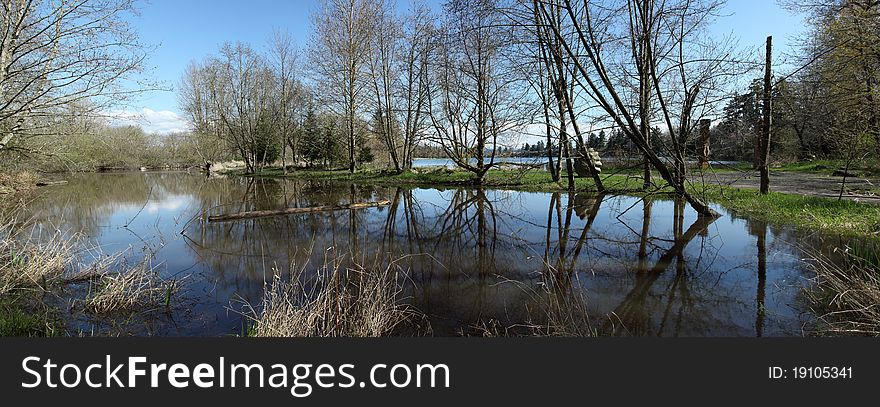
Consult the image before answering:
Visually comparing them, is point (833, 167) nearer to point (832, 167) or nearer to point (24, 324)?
point (832, 167)

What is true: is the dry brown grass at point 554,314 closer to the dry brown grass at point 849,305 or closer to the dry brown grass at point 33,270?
the dry brown grass at point 849,305

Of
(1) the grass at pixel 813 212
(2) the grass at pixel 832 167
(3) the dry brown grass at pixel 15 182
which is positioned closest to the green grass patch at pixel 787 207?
(1) the grass at pixel 813 212

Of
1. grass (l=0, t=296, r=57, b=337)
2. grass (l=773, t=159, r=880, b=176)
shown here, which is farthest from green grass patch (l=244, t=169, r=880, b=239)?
grass (l=0, t=296, r=57, b=337)

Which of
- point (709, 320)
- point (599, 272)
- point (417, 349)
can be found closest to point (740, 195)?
point (599, 272)

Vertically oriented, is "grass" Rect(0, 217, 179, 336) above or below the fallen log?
below

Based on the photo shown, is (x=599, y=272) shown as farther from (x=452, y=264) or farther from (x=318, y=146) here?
(x=318, y=146)

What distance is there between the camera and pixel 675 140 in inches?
328

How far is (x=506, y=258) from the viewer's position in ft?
24.3

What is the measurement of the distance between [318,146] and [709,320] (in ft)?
119

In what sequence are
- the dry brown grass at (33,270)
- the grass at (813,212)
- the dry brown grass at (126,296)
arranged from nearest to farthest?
the dry brown grass at (126,296)
the dry brown grass at (33,270)
the grass at (813,212)

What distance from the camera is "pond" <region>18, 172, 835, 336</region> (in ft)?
15.4

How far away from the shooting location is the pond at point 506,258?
469cm

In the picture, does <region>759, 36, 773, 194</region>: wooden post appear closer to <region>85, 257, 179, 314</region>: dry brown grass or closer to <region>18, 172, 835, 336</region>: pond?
<region>18, 172, 835, 336</region>: pond

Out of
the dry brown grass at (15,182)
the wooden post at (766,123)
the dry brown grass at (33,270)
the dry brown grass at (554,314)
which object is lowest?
the dry brown grass at (554,314)
